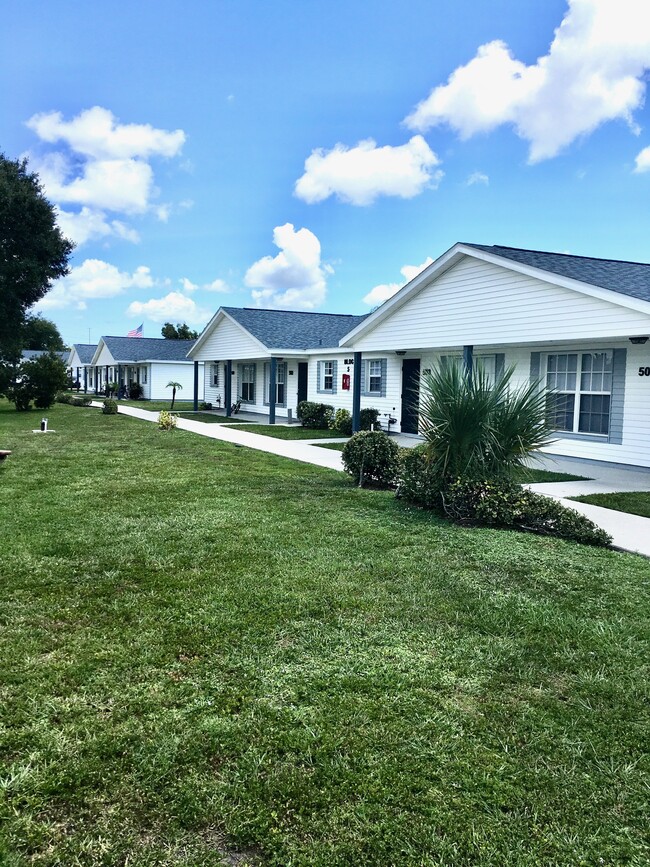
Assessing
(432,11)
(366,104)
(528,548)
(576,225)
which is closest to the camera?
(528,548)

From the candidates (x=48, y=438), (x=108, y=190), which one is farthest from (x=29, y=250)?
(x=48, y=438)

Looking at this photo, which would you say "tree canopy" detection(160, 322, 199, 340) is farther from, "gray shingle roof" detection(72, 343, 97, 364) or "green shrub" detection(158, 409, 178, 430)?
"green shrub" detection(158, 409, 178, 430)

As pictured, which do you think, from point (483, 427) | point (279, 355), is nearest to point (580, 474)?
point (483, 427)

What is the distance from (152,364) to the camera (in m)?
39.3

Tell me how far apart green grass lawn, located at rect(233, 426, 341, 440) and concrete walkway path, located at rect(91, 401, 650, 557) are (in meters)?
0.57

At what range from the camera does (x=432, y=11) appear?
1284 cm

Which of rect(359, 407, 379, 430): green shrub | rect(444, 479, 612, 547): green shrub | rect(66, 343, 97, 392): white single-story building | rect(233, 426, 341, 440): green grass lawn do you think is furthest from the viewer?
rect(66, 343, 97, 392): white single-story building

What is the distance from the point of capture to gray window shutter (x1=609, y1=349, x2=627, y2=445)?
469 inches

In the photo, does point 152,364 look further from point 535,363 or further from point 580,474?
point 580,474

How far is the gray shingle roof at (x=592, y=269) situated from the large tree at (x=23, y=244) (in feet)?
75.2

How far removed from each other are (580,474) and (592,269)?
4.40 metres

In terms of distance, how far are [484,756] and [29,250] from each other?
31.2m

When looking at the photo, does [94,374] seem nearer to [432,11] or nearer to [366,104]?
[366,104]

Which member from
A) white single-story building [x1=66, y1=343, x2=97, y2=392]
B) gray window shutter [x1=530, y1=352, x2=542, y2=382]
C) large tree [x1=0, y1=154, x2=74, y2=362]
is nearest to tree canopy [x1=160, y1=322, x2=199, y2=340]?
white single-story building [x1=66, y1=343, x2=97, y2=392]
